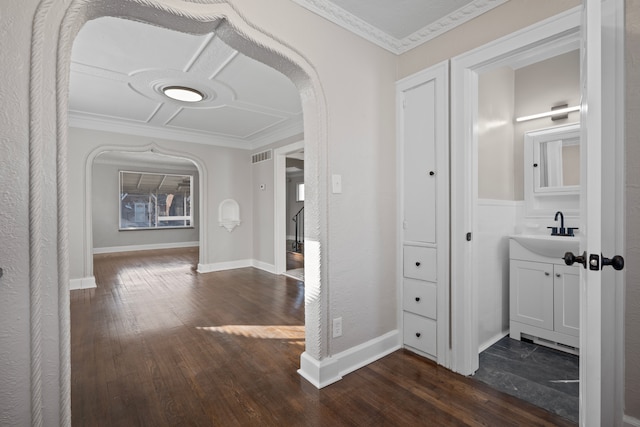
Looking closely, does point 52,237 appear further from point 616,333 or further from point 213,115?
point 213,115

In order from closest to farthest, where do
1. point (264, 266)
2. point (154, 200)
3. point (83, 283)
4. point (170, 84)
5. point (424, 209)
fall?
point (424, 209)
point (170, 84)
point (83, 283)
point (264, 266)
point (154, 200)

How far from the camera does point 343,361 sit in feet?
6.78

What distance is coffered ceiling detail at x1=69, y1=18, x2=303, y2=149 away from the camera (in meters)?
2.46

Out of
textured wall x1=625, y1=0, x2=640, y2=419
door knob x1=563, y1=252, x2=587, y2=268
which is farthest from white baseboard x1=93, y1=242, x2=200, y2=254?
textured wall x1=625, y1=0, x2=640, y2=419

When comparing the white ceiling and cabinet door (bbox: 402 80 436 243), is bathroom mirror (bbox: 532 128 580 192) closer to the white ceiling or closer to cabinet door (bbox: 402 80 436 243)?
cabinet door (bbox: 402 80 436 243)

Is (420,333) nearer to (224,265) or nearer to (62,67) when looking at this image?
(62,67)

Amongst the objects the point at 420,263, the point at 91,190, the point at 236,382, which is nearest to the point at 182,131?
the point at 91,190

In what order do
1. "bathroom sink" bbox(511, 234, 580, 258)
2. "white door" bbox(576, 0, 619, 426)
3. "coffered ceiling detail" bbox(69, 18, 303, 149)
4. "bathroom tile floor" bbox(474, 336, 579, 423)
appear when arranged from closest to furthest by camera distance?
1. "white door" bbox(576, 0, 619, 426)
2. "bathroom tile floor" bbox(474, 336, 579, 423)
3. "bathroom sink" bbox(511, 234, 580, 258)
4. "coffered ceiling detail" bbox(69, 18, 303, 149)

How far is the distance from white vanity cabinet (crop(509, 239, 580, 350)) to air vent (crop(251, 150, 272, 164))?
165 inches

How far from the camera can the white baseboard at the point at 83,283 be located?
4371 mm

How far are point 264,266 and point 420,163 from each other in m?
4.12

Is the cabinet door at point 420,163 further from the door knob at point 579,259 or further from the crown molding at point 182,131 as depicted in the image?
the crown molding at point 182,131

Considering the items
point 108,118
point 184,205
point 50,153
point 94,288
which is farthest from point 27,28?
point 184,205

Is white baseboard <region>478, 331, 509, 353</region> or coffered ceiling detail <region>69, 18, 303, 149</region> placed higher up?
coffered ceiling detail <region>69, 18, 303, 149</region>
